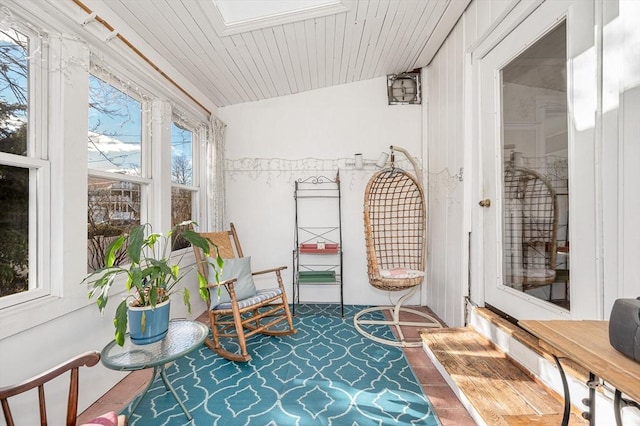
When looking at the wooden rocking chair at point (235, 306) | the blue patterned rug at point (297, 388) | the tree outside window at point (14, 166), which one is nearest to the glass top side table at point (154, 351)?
the blue patterned rug at point (297, 388)

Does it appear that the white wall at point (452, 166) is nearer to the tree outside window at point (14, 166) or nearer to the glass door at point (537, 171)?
→ the glass door at point (537, 171)

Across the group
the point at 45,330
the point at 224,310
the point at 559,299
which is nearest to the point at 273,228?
the point at 224,310

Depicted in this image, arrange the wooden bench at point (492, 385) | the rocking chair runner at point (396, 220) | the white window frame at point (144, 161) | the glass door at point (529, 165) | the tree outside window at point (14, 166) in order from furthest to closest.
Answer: the rocking chair runner at point (396, 220)
the white window frame at point (144, 161)
the glass door at point (529, 165)
the tree outside window at point (14, 166)
the wooden bench at point (492, 385)

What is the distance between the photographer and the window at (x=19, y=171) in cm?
135

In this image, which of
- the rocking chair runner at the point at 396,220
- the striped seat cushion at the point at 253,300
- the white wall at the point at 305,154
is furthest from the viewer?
the white wall at the point at 305,154

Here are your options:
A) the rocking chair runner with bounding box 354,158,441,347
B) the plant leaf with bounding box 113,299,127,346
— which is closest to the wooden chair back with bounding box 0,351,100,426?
the plant leaf with bounding box 113,299,127,346

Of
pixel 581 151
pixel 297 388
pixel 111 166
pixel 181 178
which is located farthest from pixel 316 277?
pixel 581 151

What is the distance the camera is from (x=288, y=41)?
8.02 ft

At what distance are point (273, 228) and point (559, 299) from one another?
2736 mm

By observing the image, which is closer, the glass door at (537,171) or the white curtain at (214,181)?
the glass door at (537,171)

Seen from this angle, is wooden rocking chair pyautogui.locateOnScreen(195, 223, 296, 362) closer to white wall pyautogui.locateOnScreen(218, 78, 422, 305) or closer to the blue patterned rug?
the blue patterned rug

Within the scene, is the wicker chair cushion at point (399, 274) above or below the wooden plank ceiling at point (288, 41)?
below

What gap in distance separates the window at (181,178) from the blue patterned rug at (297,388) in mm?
1260

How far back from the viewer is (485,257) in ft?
6.84
